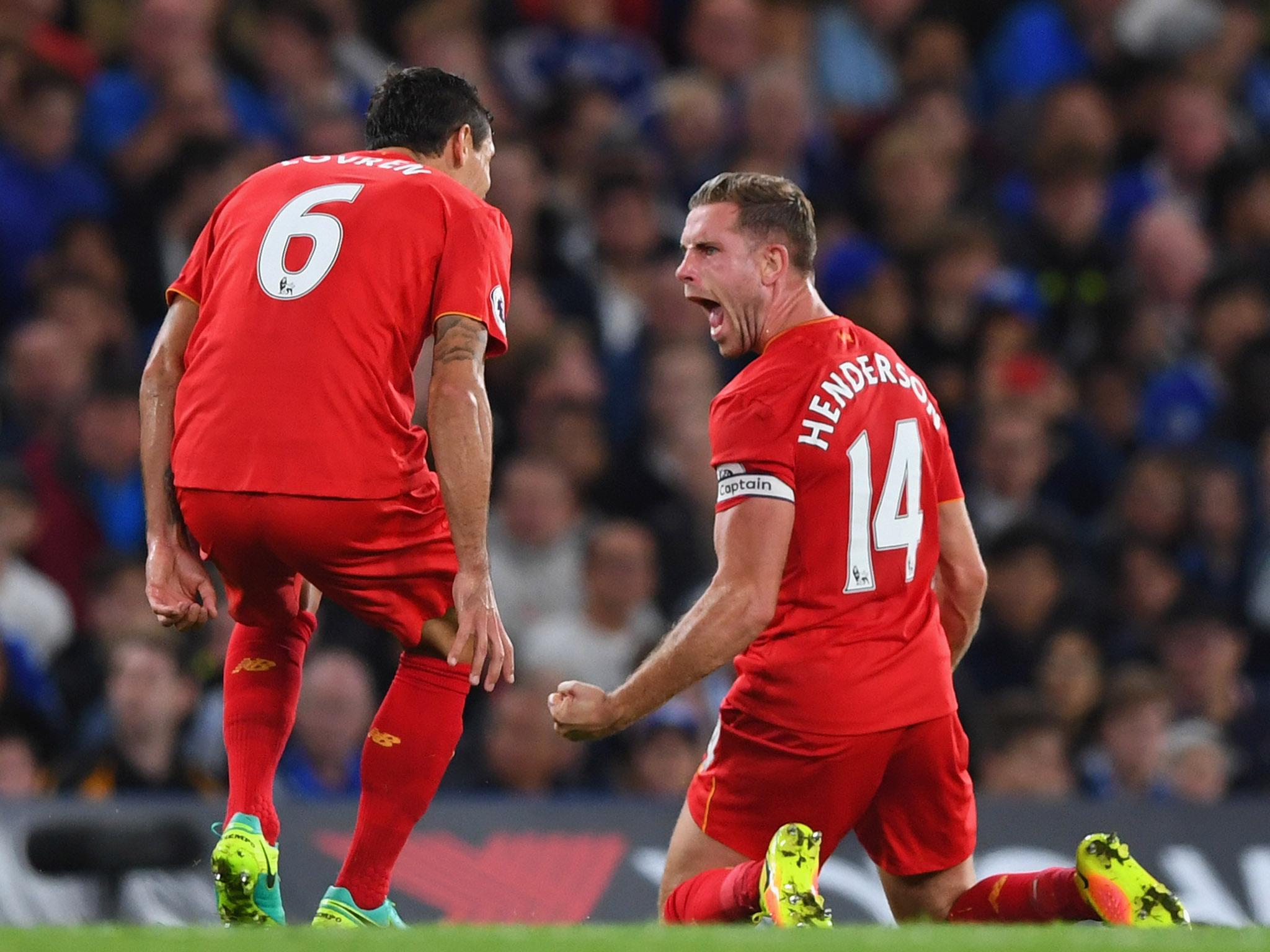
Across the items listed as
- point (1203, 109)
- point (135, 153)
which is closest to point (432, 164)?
point (135, 153)

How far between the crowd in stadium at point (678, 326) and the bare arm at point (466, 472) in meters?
2.90

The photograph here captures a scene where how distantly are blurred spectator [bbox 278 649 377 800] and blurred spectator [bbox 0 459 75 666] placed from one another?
3.49 feet

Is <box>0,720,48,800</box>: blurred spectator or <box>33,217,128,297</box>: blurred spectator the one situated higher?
<box>33,217,128,297</box>: blurred spectator

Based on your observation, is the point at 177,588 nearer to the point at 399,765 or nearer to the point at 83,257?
the point at 399,765

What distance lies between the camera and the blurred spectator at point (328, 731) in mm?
7863

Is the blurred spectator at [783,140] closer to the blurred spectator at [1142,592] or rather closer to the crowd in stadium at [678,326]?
the crowd in stadium at [678,326]

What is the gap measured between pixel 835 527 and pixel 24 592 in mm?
4291

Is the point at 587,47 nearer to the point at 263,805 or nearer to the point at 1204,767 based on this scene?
the point at 1204,767

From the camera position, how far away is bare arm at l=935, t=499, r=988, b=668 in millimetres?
5445

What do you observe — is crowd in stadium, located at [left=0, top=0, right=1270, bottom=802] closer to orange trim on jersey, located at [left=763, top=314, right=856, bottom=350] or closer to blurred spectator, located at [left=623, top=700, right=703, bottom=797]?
blurred spectator, located at [left=623, top=700, right=703, bottom=797]

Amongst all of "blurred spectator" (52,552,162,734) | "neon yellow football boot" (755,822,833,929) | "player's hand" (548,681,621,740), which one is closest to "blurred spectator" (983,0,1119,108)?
"blurred spectator" (52,552,162,734)

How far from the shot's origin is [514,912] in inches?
284

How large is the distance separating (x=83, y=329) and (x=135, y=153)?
1.07 m

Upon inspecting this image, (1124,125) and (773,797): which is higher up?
(1124,125)
